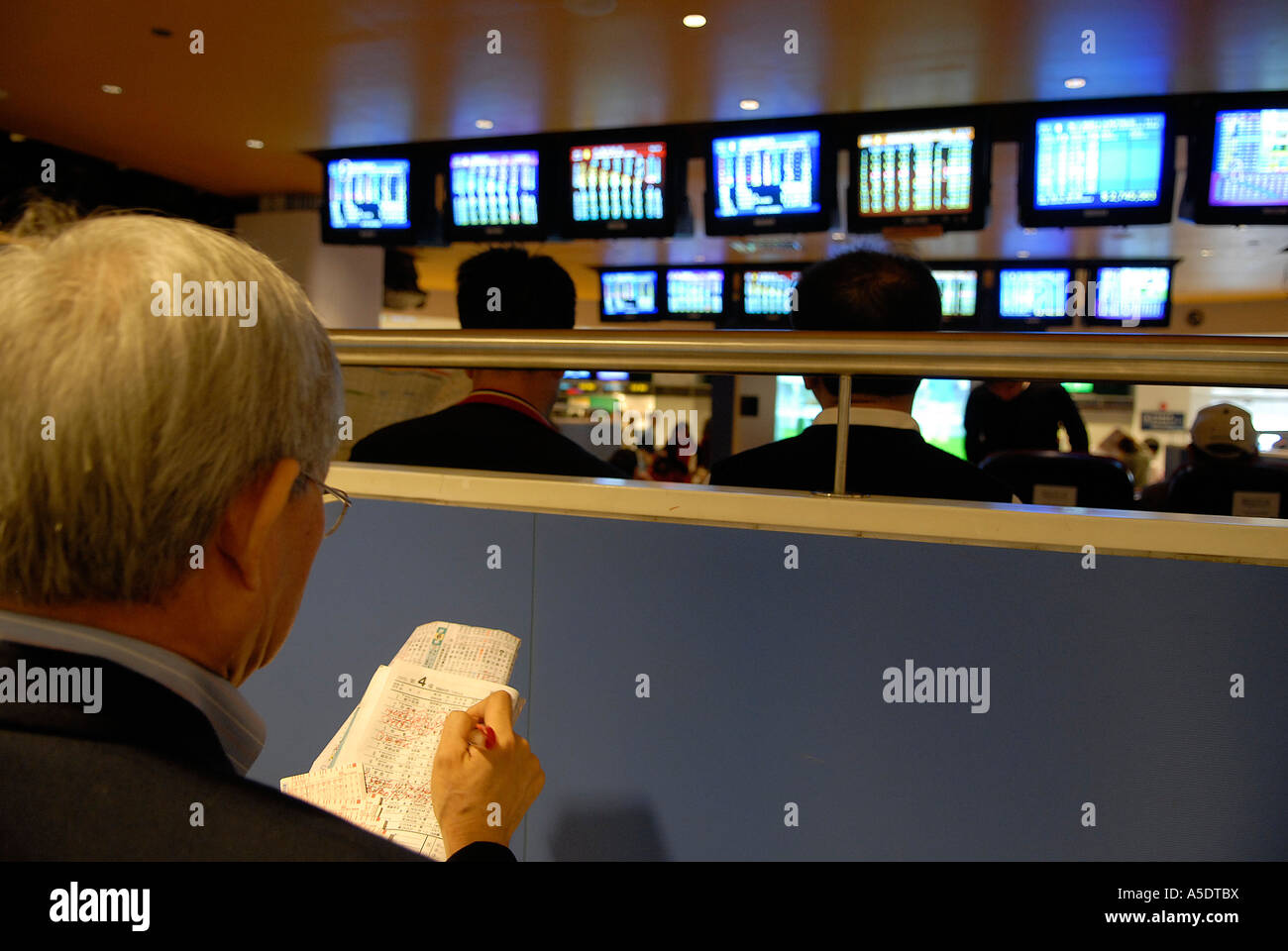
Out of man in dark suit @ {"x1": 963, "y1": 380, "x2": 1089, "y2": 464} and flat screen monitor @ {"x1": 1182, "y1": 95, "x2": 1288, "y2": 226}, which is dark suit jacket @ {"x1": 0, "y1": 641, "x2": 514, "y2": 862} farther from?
flat screen monitor @ {"x1": 1182, "y1": 95, "x2": 1288, "y2": 226}

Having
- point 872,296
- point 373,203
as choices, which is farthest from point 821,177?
point 872,296

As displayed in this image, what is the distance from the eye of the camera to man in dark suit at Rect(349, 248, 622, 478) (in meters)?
1.81

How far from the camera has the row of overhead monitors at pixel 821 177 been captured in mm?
3717

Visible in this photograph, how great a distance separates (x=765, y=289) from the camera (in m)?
6.57

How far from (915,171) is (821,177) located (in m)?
0.44

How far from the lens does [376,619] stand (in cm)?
135

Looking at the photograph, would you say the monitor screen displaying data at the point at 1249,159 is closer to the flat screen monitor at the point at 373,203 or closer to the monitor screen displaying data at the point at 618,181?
the monitor screen displaying data at the point at 618,181

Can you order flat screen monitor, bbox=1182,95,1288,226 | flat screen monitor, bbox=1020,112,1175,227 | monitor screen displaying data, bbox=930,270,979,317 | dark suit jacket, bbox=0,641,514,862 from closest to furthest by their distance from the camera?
dark suit jacket, bbox=0,641,514,862 → flat screen monitor, bbox=1182,95,1288,226 → flat screen monitor, bbox=1020,112,1175,227 → monitor screen displaying data, bbox=930,270,979,317

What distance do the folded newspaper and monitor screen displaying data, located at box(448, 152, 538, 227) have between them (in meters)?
4.00

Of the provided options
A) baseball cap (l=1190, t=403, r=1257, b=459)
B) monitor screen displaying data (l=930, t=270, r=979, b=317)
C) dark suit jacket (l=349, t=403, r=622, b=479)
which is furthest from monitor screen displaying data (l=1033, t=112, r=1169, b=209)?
dark suit jacket (l=349, t=403, r=622, b=479)

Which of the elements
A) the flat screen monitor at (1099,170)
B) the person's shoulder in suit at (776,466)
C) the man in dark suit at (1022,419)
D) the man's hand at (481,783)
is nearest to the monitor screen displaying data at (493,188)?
the flat screen monitor at (1099,170)

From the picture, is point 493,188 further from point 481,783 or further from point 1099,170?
point 481,783

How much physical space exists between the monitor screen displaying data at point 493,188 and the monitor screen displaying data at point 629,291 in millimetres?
2266
